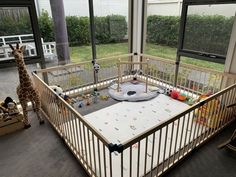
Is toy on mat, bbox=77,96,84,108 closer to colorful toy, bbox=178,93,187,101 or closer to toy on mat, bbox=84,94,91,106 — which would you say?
toy on mat, bbox=84,94,91,106

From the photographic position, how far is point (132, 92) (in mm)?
3568

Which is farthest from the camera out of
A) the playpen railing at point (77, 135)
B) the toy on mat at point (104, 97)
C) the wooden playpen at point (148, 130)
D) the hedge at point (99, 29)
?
the toy on mat at point (104, 97)

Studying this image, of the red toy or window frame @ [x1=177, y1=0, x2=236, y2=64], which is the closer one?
window frame @ [x1=177, y1=0, x2=236, y2=64]

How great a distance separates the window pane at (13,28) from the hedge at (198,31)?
262 centimetres

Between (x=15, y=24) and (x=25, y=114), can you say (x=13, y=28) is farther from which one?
(x=25, y=114)

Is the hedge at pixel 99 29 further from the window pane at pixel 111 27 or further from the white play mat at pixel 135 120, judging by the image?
the white play mat at pixel 135 120

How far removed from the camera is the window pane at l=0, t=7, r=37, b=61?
266 centimetres

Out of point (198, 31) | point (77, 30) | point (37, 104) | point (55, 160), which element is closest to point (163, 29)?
point (198, 31)

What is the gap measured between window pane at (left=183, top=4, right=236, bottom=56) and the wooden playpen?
1.32 feet

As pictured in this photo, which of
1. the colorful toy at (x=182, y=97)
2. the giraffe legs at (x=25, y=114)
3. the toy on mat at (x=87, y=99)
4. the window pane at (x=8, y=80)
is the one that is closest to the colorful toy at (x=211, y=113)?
the colorful toy at (x=182, y=97)

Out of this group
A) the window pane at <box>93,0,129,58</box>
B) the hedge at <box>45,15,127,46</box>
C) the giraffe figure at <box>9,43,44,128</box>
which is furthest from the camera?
the window pane at <box>93,0,129,58</box>

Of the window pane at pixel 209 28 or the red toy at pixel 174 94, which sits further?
the red toy at pixel 174 94

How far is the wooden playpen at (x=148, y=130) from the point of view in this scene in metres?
1.63

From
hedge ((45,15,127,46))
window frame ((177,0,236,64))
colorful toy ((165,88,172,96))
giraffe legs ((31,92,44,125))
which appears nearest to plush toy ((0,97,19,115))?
giraffe legs ((31,92,44,125))
